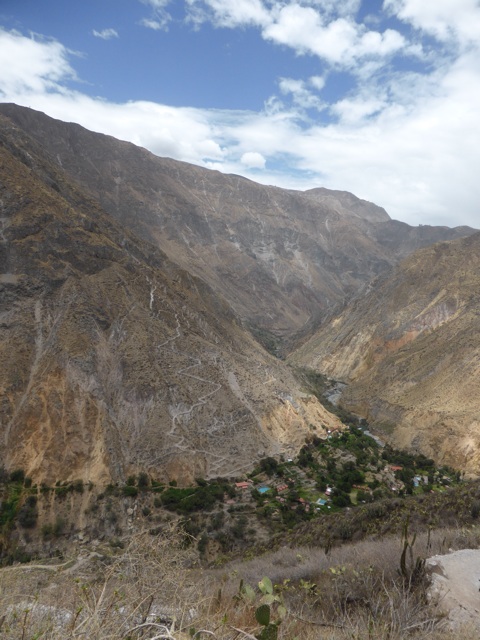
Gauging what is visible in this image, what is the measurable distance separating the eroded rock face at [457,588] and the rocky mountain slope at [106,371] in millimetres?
19600

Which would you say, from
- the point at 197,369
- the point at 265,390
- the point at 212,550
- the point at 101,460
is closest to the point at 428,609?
the point at 212,550

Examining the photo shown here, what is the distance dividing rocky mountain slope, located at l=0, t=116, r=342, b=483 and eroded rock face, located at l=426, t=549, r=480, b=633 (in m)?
19.6

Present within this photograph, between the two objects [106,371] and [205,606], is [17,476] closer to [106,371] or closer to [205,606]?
[106,371]

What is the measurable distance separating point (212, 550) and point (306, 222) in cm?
14589

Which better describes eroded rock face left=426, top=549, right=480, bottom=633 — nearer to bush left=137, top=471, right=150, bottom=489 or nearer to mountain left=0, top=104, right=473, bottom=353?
bush left=137, top=471, right=150, bottom=489

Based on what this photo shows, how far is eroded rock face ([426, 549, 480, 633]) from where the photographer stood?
5125 mm

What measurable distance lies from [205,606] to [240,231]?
431 feet

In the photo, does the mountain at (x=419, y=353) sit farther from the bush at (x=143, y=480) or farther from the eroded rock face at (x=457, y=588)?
the eroded rock face at (x=457, y=588)

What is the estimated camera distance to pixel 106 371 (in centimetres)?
2775

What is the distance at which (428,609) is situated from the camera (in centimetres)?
519

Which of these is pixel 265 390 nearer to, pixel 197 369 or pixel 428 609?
pixel 197 369

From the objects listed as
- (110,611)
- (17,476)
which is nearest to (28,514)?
(17,476)

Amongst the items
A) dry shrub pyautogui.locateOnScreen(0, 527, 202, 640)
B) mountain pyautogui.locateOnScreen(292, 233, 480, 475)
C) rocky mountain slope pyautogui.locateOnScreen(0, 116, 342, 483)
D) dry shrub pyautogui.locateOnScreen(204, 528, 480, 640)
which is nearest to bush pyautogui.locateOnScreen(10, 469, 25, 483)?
rocky mountain slope pyautogui.locateOnScreen(0, 116, 342, 483)

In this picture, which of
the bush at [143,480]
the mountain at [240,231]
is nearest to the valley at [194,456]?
the bush at [143,480]
